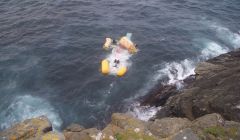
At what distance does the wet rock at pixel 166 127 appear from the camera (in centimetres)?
1527

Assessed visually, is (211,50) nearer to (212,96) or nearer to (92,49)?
(92,49)

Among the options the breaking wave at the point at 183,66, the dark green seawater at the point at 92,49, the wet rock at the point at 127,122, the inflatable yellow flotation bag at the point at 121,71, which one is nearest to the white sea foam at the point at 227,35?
the breaking wave at the point at 183,66

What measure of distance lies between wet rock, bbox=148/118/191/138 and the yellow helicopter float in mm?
14400

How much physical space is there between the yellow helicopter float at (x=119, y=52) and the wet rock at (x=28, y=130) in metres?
13.6

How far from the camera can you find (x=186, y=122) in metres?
16.2

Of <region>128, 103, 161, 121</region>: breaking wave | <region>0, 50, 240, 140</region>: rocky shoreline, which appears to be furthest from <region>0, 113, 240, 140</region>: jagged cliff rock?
<region>128, 103, 161, 121</region>: breaking wave

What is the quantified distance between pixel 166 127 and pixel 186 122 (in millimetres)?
1250

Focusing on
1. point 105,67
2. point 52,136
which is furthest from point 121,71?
point 52,136

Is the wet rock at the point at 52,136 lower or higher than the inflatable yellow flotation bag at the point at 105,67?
higher

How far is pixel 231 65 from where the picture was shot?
82.8ft

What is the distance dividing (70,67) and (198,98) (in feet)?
45.6

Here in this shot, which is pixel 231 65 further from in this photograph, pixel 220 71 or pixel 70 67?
pixel 70 67

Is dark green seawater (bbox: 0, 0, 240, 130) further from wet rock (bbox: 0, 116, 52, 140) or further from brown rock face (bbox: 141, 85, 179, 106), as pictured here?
wet rock (bbox: 0, 116, 52, 140)

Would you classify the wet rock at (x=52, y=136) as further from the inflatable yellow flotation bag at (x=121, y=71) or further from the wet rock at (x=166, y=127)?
the inflatable yellow flotation bag at (x=121, y=71)
